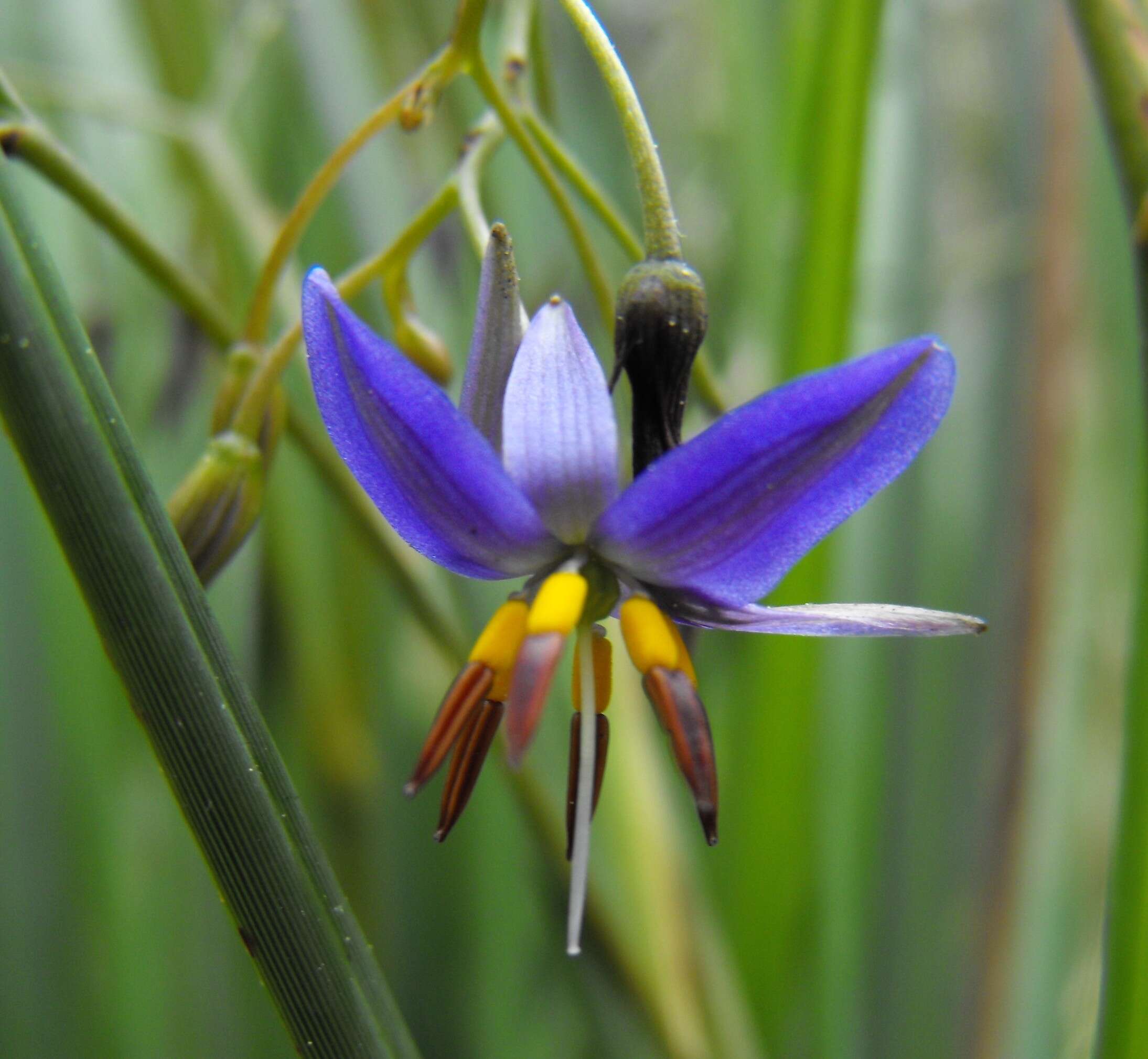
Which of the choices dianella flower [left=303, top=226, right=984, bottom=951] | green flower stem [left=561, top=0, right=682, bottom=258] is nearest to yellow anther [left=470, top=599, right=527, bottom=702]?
dianella flower [left=303, top=226, right=984, bottom=951]

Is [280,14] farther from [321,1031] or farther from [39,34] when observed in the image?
[321,1031]

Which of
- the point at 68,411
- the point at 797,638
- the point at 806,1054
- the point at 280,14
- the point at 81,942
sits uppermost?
the point at 280,14

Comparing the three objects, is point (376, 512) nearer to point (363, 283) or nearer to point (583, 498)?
point (363, 283)

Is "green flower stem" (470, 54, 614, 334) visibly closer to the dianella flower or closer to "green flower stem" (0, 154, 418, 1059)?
the dianella flower

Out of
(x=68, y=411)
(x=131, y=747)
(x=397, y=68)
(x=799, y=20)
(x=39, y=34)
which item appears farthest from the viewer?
(x=397, y=68)

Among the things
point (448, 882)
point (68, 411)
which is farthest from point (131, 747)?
point (68, 411)

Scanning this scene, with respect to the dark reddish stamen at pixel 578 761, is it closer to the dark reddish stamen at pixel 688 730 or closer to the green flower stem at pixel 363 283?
the dark reddish stamen at pixel 688 730
